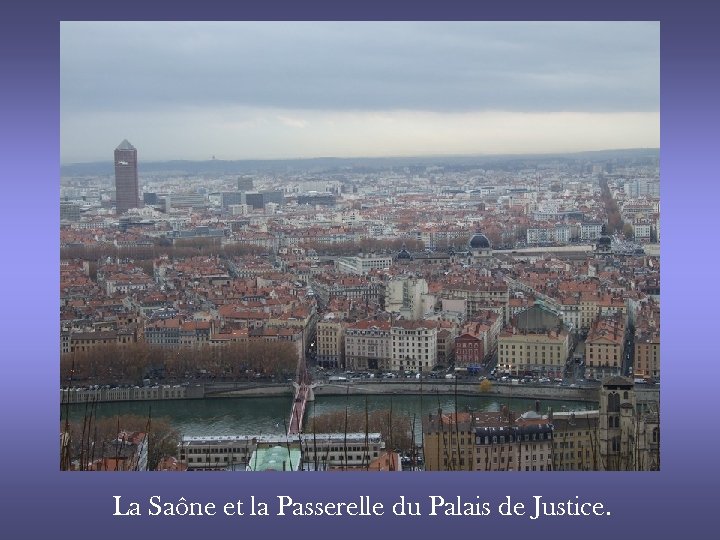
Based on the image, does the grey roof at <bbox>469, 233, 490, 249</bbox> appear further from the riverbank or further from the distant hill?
the riverbank

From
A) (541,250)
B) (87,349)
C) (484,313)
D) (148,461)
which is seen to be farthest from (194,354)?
(541,250)

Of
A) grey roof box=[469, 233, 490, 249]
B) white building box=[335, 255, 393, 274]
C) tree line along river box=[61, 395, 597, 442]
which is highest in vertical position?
grey roof box=[469, 233, 490, 249]

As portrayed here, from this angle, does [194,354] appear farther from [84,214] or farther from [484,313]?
[84,214]

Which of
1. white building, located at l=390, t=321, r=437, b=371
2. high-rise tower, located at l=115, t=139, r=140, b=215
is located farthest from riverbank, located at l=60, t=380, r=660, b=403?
high-rise tower, located at l=115, t=139, r=140, b=215

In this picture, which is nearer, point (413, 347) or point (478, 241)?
point (413, 347)

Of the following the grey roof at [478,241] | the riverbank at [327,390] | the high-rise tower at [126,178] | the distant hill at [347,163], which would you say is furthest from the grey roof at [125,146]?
the grey roof at [478,241]

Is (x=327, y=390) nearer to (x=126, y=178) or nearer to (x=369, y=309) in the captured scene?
(x=369, y=309)

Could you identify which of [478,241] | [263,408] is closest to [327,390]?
[263,408]
